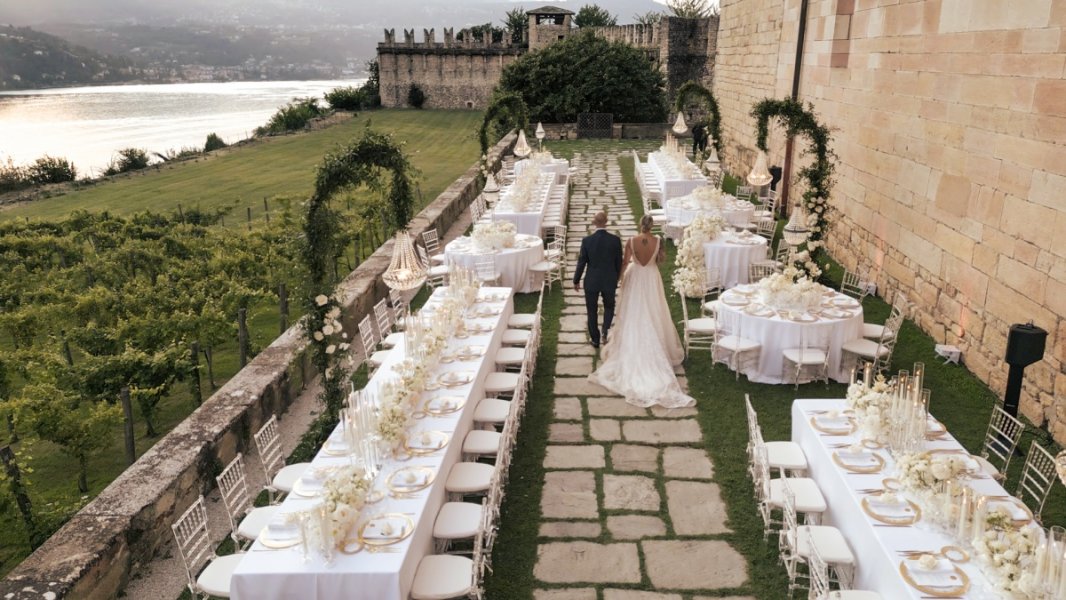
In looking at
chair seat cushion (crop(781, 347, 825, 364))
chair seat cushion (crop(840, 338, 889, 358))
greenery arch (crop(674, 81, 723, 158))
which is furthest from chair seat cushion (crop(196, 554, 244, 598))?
greenery arch (crop(674, 81, 723, 158))

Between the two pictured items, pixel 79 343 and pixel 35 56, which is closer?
pixel 79 343

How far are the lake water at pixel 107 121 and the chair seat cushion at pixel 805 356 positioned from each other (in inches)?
1376

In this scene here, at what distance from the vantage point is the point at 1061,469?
4.91 meters

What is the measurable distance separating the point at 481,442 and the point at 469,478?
1.83 feet

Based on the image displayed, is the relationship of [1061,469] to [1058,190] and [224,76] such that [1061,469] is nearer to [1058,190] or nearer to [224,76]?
[1058,190]

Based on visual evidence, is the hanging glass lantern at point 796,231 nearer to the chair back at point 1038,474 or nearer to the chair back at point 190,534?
the chair back at point 1038,474

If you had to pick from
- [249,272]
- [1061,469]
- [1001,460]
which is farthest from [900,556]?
[249,272]

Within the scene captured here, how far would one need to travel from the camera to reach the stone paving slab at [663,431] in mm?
6914

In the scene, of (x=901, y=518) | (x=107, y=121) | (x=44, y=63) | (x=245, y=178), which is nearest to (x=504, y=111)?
(x=245, y=178)

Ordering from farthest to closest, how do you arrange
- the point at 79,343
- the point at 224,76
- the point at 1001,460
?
the point at 224,76, the point at 79,343, the point at 1001,460

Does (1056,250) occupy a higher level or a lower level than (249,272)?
higher

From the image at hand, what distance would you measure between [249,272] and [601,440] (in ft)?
22.3

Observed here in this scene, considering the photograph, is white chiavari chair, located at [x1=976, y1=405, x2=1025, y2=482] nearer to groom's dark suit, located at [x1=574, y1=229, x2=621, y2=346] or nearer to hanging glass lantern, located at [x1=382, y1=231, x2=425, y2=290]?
groom's dark suit, located at [x1=574, y1=229, x2=621, y2=346]

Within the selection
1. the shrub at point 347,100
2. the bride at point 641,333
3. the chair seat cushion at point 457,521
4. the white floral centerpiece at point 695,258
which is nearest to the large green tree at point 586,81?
the white floral centerpiece at point 695,258
